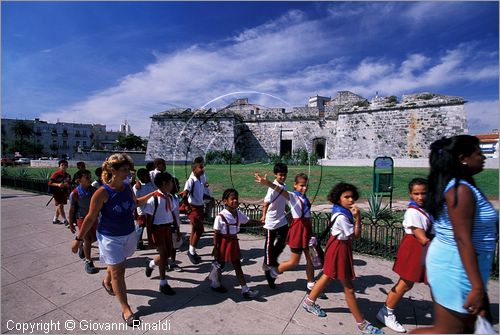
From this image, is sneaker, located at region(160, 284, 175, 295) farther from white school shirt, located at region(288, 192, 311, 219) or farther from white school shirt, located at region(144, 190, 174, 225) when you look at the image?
white school shirt, located at region(288, 192, 311, 219)

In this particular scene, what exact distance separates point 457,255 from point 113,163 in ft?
9.91

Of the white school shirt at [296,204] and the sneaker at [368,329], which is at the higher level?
the white school shirt at [296,204]

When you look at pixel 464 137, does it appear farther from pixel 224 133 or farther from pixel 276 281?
pixel 224 133

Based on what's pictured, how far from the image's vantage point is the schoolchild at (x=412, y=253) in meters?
2.64

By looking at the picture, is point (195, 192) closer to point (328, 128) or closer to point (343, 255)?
point (343, 255)

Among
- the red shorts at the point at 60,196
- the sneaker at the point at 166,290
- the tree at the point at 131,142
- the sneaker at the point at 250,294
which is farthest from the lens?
the tree at the point at 131,142

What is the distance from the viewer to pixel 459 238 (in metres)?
1.68

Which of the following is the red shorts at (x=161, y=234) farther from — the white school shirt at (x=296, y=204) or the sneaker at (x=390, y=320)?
the sneaker at (x=390, y=320)

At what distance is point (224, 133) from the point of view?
1145 inches

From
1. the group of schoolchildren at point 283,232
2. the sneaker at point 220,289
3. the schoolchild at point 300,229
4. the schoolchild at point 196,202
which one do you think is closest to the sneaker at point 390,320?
Result: the group of schoolchildren at point 283,232

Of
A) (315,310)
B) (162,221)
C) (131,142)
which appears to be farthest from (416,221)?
(131,142)

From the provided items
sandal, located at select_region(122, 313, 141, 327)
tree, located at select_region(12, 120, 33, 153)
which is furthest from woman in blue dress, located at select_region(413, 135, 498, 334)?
tree, located at select_region(12, 120, 33, 153)

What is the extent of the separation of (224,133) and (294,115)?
777cm

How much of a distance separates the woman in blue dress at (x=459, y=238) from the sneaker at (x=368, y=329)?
A: 81 cm
